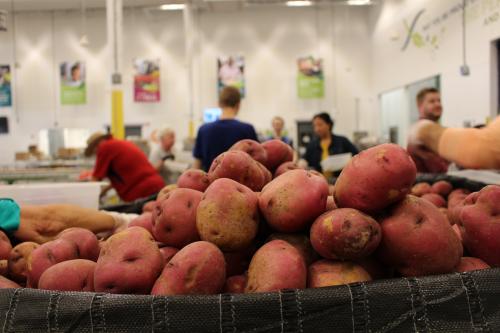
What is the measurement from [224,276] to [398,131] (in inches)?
429

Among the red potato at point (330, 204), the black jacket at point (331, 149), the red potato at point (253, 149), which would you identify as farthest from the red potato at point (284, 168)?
the black jacket at point (331, 149)

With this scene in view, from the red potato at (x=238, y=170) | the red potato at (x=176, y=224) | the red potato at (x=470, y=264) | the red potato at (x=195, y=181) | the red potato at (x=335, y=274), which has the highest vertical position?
the red potato at (x=238, y=170)

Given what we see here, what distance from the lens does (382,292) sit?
2.88ft

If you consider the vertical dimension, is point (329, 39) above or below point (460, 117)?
above

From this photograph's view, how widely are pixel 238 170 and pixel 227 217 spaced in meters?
0.25

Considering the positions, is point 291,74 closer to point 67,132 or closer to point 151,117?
point 151,117

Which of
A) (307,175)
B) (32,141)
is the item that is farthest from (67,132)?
(307,175)

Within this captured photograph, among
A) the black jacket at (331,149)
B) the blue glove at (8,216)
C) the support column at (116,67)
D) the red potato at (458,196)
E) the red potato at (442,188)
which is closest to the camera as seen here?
the blue glove at (8,216)

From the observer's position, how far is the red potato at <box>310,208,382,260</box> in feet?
3.15

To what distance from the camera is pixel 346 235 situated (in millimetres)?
961

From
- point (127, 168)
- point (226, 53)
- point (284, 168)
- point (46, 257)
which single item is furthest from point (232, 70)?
point (46, 257)

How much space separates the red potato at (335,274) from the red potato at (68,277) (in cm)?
49

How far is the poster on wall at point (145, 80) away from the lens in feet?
44.5

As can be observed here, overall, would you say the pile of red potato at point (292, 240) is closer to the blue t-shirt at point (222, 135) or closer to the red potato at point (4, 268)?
the red potato at point (4, 268)
